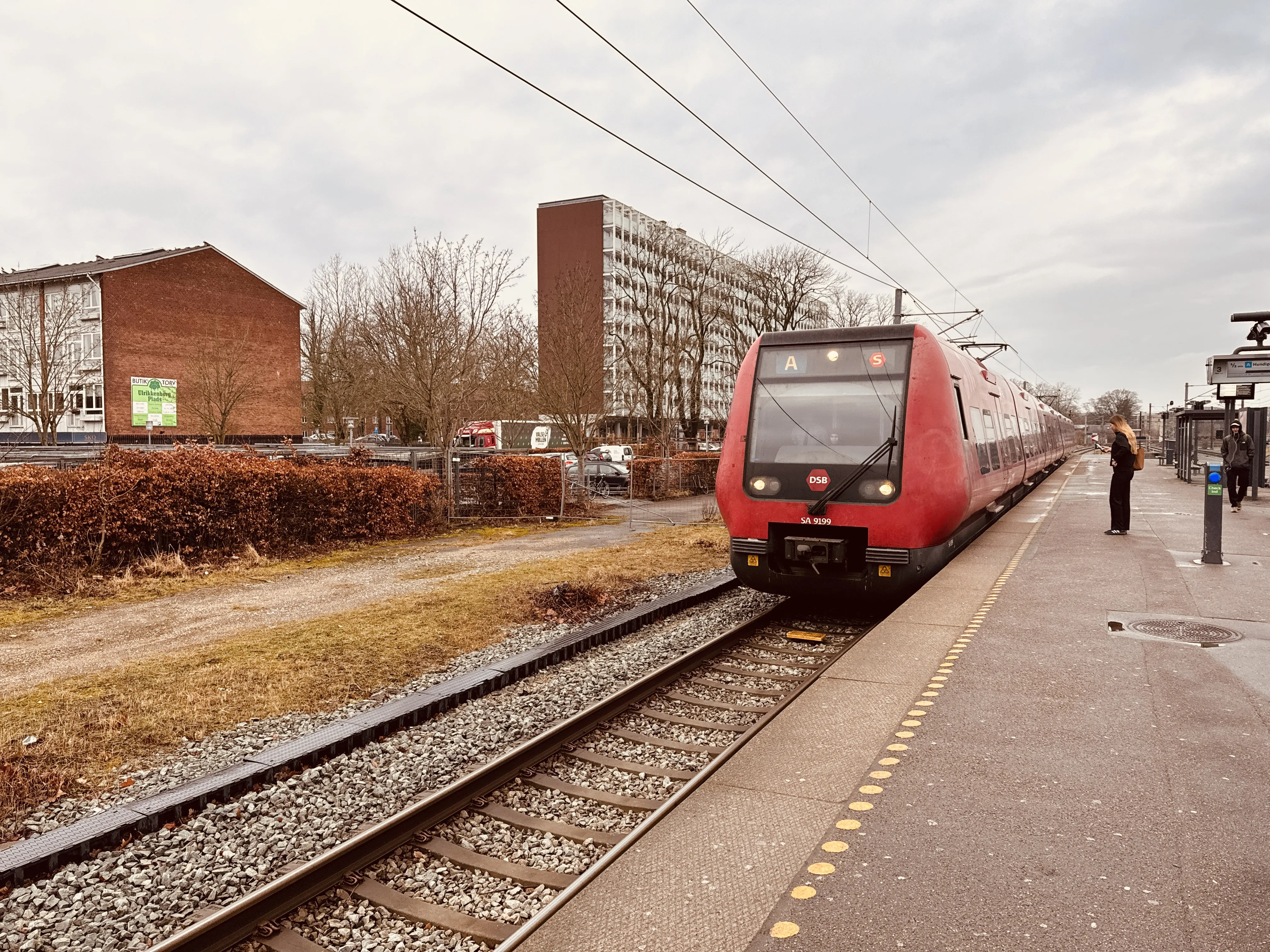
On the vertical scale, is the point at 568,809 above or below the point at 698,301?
below

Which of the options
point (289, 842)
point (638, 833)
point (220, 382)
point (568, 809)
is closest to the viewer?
point (638, 833)

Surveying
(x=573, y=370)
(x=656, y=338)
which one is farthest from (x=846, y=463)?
(x=656, y=338)

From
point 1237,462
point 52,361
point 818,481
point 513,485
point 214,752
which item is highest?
point 52,361

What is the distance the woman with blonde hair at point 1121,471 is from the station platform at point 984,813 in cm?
607

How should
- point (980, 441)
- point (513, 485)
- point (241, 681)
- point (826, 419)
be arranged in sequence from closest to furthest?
point (241, 681) → point (826, 419) → point (980, 441) → point (513, 485)

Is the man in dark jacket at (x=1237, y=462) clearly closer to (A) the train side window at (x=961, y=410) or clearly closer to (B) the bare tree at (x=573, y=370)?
(A) the train side window at (x=961, y=410)

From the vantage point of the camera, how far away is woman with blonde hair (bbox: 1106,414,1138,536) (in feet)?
41.9

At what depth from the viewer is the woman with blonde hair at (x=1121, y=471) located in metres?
12.8

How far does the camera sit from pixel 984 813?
12.6 ft

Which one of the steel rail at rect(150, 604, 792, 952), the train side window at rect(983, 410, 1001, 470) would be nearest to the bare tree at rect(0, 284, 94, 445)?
the train side window at rect(983, 410, 1001, 470)

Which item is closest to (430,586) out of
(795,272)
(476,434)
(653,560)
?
(653,560)

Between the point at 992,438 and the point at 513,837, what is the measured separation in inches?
399

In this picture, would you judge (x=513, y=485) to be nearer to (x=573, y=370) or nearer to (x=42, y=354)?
(x=573, y=370)

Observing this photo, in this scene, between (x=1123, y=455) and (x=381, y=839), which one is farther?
(x=1123, y=455)
